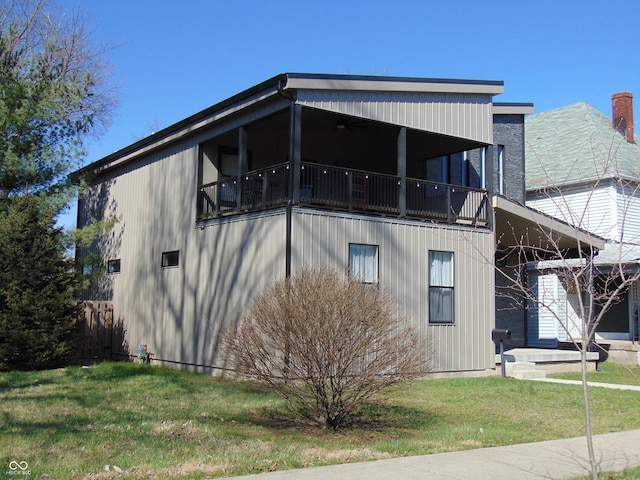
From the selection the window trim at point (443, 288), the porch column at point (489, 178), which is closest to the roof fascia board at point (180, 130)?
the window trim at point (443, 288)

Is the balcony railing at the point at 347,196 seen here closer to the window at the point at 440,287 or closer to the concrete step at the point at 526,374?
the window at the point at 440,287

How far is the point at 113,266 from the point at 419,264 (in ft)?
32.9

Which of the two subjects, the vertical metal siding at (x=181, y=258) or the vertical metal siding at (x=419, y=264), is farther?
the vertical metal siding at (x=181, y=258)

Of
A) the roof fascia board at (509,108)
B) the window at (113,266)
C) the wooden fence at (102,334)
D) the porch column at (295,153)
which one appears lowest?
the wooden fence at (102,334)

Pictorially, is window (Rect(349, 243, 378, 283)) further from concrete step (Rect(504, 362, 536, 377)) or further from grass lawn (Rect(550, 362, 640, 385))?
grass lawn (Rect(550, 362, 640, 385))

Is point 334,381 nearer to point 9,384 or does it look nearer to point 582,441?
point 582,441

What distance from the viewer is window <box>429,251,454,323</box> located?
16031 mm

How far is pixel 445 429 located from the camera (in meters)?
9.60

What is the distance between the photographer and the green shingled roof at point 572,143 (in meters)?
25.3

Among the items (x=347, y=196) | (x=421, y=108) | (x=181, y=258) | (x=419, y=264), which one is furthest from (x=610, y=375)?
(x=181, y=258)

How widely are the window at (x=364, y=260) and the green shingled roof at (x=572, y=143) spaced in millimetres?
11433

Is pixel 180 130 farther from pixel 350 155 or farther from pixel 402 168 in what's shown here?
pixel 402 168

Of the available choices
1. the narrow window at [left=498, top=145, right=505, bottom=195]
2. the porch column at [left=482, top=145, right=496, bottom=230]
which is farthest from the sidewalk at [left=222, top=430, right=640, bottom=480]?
the narrow window at [left=498, top=145, right=505, bottom=195]

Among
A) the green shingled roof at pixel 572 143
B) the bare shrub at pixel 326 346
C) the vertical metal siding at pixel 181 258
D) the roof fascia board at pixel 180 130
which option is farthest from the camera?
the green shingled roof at pixel 572 143
